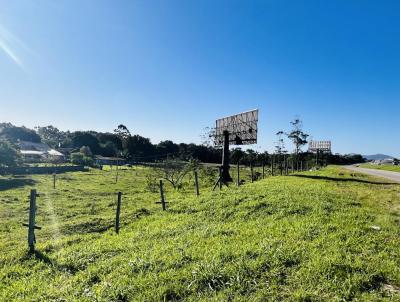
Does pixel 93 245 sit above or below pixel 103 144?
below

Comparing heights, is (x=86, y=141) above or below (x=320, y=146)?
above

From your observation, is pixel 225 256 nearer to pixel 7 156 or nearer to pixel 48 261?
pixel 48 261

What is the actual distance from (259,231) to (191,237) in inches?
84.2

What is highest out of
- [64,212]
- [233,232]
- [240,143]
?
[240,143]

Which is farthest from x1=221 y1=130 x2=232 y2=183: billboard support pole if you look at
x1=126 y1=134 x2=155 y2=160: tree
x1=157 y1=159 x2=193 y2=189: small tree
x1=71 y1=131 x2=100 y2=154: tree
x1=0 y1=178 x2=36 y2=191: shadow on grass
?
x1=71 y1=131 x2=100 y2=154: tree

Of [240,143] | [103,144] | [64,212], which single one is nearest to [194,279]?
[64,212]

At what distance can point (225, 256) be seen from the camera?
23.9 ft

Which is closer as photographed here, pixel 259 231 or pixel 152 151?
pixel 259 231

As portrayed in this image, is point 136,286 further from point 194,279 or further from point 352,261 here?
point 352,261

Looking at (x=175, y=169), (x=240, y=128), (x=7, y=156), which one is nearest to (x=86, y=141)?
(x=7, y=156)

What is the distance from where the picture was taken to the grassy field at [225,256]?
580 cm

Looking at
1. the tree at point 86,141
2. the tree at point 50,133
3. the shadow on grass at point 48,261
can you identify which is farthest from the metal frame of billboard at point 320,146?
the tree at point 50,133

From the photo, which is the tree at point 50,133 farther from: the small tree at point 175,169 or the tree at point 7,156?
the small tree at point 175,169

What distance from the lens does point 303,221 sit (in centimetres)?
1005
